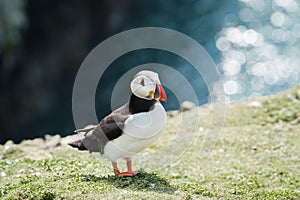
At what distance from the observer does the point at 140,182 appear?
7.73 m

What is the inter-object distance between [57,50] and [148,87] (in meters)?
17.0

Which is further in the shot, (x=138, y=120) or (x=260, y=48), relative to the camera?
(x=260, y=48)

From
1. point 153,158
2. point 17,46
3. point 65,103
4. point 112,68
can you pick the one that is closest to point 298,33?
point 112,68

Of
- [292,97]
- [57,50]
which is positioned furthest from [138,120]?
[57,50]

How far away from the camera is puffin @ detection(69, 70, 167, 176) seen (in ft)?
23.3

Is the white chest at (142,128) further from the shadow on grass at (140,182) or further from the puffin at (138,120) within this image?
the shadow on grass at (140,182)

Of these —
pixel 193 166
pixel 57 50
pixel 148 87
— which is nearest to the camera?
pixel 148 87

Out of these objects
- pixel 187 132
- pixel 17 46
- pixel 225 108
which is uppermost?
pixel 17 46

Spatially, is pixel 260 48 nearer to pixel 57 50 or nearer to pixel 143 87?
pixel 57 50

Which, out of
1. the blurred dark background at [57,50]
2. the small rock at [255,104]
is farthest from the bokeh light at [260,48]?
the small rock at [255,104]

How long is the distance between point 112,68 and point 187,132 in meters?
10.2

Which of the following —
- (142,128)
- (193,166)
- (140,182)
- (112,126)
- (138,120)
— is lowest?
(140,182)

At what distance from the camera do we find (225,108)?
50.5 ft

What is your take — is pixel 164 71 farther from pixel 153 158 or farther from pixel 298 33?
pixel 153 158
